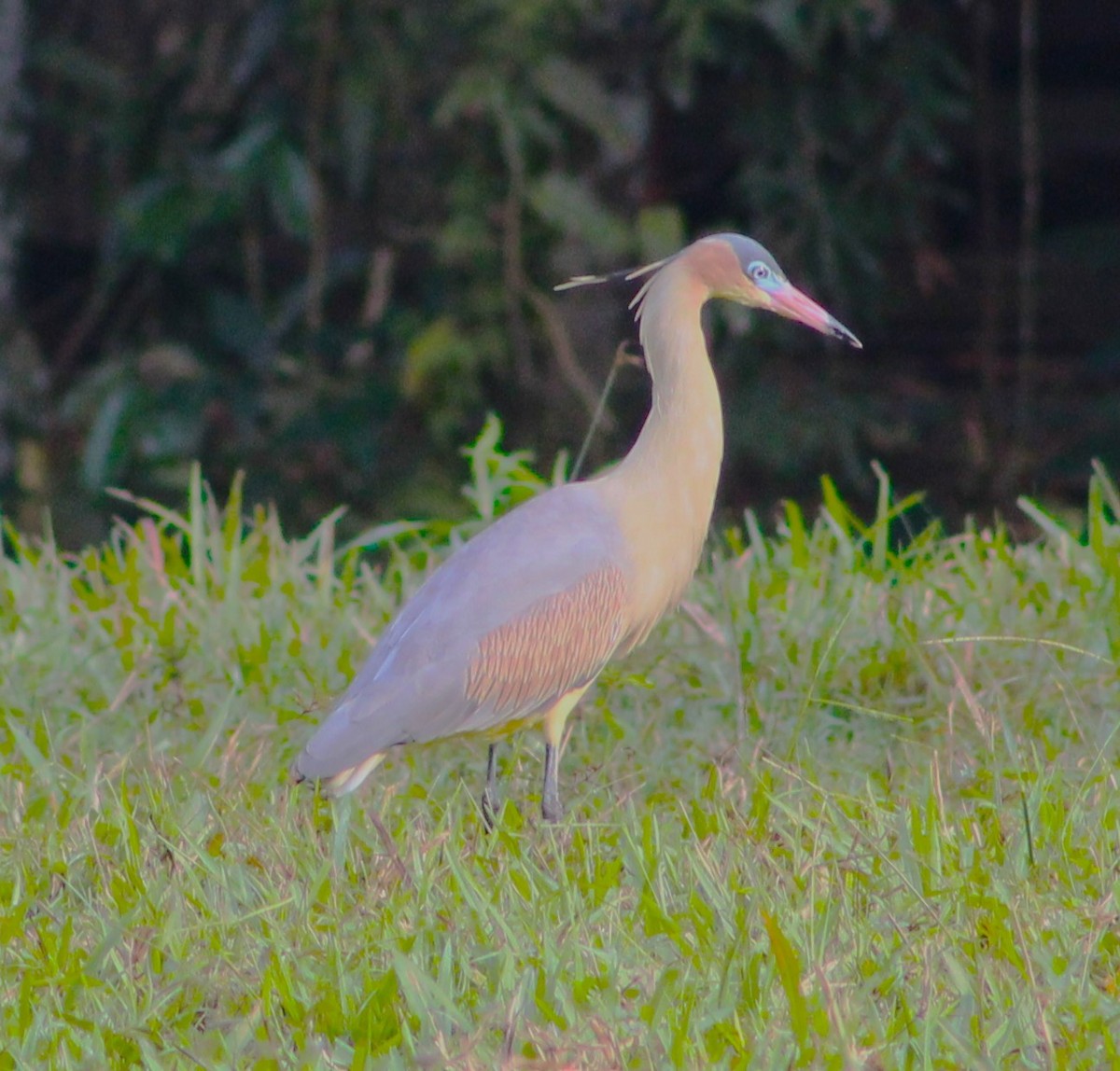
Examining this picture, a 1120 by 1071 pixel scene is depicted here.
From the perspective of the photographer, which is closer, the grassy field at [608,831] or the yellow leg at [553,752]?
the grassy field at [608,831]

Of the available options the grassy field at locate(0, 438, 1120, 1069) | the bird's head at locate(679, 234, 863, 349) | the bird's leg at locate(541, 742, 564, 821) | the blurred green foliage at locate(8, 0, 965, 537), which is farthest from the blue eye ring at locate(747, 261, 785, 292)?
the blurred green foliage at locate(8, 0, 965, 537)

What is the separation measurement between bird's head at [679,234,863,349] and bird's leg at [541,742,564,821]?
94 cm

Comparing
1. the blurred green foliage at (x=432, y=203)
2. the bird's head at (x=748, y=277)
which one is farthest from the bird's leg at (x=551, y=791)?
the blurred green foliage at (x=432, y=203)

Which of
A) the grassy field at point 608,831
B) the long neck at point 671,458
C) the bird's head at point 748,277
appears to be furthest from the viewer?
the bird's head at point 748,277

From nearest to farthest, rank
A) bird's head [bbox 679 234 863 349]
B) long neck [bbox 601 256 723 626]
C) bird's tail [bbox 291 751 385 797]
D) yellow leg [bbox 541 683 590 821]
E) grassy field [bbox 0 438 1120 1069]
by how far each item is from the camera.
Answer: grassy field [bbox 0 438 1120 1069] → bird's tail [bbox 291 751 385 797] → yellow leg [bbox 541 683 590 821] → long neck [bbox 601 256 723 626] → bird's head [bbox 679 234 863 349]

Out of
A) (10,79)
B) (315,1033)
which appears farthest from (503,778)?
(10,79)

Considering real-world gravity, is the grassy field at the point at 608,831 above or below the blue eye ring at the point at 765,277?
below

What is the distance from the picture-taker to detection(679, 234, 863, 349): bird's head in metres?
3.66

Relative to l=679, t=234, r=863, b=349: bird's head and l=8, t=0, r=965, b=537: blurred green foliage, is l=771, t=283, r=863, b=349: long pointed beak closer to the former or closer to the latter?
l=679, t=234, r=863, b=349: bird's head

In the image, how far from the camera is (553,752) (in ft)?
11.3

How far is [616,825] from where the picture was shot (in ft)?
10.4

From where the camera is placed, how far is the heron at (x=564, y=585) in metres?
3.33

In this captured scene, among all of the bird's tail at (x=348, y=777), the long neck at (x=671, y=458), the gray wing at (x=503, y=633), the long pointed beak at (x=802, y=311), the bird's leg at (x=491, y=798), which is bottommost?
the bird's leg at (x=491, y=798)

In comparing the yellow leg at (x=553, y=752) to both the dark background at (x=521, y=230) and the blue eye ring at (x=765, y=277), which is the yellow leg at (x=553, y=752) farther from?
the dark background at (x=521, y=230)
